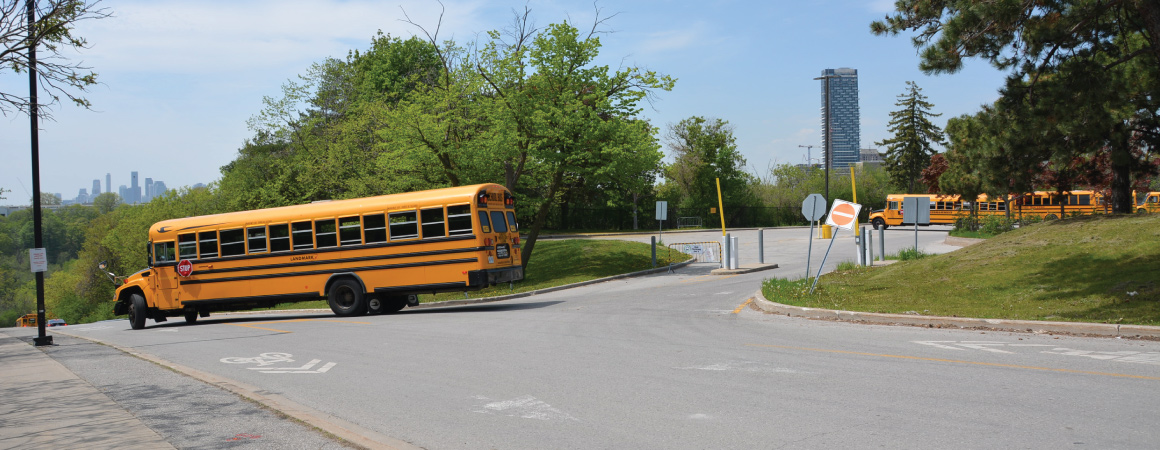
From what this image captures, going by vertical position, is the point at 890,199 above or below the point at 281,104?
below

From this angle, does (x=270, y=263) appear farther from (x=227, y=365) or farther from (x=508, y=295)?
(x=227, y=365)

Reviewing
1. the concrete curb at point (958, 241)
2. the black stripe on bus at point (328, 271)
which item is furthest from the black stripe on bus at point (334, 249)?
the concrete curb at point (958, 241)

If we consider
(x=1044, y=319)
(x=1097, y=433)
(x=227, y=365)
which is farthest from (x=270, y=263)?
(x=1097, y=433)

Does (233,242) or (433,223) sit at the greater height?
(433,223)

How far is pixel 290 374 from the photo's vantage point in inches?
400

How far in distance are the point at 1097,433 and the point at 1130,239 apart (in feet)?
41.7

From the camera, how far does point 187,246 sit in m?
21.4

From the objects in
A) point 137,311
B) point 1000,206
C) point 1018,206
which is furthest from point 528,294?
point 1000,206

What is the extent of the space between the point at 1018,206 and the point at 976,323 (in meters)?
40.2

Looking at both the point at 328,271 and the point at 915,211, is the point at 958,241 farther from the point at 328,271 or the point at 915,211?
the point at 328,271

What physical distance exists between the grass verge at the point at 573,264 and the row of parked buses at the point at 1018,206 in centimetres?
1807

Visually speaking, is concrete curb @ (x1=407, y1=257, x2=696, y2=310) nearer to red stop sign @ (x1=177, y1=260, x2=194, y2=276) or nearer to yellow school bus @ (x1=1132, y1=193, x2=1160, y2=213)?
red stop sign @ (x1=177, y1=260, x2=194, y2=276)

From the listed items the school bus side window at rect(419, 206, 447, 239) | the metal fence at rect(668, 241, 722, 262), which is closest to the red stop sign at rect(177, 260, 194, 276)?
the school bus side window at rect(419, 206, 447, 239)

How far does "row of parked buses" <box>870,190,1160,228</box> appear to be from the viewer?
4597 centimetres
